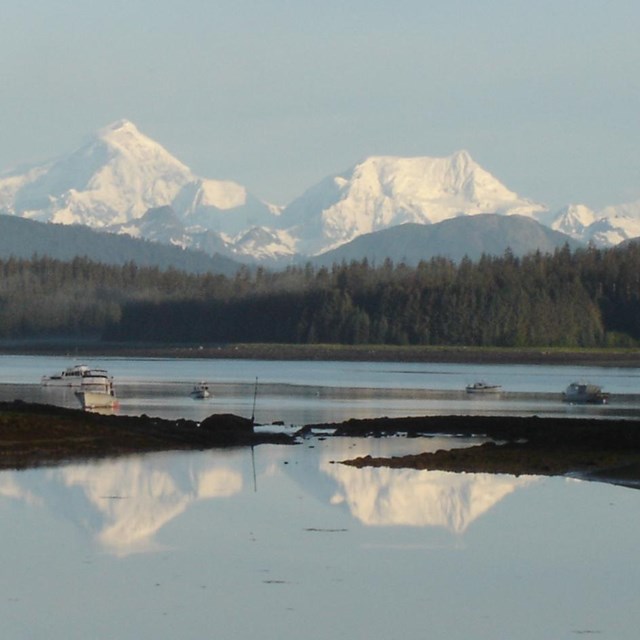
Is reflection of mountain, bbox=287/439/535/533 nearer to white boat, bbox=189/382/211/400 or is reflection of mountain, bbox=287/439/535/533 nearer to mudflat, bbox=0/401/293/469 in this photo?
mudflat, bbox=0/401/293/469

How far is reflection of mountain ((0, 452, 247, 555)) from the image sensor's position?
97.5ft

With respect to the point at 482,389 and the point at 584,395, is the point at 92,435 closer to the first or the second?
the point at 584,395

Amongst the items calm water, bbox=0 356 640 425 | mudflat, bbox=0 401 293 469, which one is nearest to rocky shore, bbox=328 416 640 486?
mudflat, bbox=0 401 293 469

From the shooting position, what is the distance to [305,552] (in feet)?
89.7

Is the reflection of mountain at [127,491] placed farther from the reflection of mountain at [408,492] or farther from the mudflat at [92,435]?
the reflection of mountain at [408,492]

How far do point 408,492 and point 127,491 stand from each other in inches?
229

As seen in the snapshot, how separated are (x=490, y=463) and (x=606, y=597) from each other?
19864 millimetres

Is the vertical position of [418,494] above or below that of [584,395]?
A: below

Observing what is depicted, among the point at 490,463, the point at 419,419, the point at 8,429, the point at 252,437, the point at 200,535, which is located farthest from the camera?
the point at 419,419

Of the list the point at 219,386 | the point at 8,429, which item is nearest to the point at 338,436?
the point at 8,429

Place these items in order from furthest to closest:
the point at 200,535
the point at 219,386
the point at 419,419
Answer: the point at 219,386 < the point at 419,419 < the point at 200,535

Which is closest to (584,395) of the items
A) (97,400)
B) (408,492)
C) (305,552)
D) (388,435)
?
(97,400)

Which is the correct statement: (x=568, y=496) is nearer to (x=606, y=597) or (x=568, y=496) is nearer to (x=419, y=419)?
(x=606, y=597)

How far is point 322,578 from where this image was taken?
24875mm
